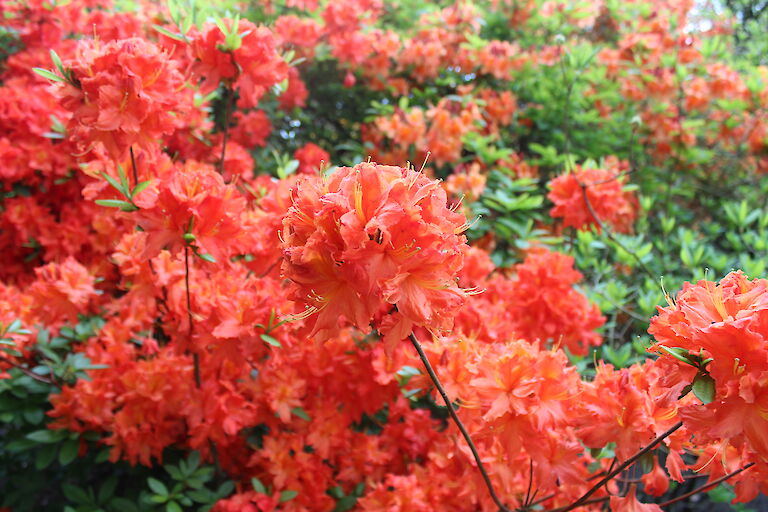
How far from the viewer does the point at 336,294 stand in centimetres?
82

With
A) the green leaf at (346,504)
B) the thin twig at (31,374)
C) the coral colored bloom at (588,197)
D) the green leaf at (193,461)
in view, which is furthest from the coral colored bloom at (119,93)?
the coral colored bloom at (588,197)

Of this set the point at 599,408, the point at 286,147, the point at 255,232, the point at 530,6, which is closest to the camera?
the point at 599,408

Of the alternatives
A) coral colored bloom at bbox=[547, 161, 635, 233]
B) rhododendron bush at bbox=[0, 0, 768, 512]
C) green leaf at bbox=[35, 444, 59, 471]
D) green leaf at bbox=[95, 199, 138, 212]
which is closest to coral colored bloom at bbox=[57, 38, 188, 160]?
rhododendron bush at bbox=[0, 0, 768, 512]

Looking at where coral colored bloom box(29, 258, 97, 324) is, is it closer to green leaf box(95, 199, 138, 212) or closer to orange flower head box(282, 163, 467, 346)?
green leaf box(95, 199, 138, 212)

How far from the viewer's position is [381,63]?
3.10 m

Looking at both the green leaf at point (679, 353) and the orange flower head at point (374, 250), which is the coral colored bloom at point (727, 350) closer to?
the green leaf at point (679, 353)

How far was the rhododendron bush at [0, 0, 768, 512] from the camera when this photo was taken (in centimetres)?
82

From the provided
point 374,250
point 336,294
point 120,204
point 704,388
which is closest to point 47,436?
point 120,204

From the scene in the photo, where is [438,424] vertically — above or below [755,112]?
below

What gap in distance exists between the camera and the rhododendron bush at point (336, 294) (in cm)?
82

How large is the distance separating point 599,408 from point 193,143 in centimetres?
179

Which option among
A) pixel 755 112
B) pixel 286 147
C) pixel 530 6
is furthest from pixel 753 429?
pixel 530 6

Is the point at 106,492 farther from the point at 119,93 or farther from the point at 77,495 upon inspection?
the point at 119,93

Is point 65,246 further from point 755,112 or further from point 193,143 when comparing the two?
point 755,112
